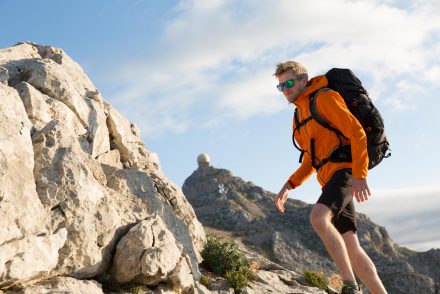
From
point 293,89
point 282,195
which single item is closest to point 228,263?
point 282,195

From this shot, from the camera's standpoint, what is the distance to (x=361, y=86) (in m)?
6.91

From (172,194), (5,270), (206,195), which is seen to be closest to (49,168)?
(5,270)

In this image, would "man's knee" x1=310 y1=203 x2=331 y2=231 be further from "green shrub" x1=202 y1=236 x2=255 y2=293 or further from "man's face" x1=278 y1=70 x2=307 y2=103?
"green shrub" x1=202 y1=236 x2=255 y2=293

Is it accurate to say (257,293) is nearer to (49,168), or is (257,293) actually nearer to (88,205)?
(88,205)

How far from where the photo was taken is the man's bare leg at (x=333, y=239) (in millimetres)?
6191

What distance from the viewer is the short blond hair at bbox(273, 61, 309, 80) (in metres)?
7.16

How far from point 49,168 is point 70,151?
0.65 metres

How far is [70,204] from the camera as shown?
8.11 metres

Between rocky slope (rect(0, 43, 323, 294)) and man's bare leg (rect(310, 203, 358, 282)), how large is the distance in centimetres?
377

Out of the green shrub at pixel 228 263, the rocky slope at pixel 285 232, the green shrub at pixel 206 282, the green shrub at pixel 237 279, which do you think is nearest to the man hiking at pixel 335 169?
the green shrub at pixel 206 282

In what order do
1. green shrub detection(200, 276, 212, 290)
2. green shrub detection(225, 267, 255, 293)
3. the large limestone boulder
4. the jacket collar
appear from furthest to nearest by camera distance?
green shrub detection(225, 267, 255, 293)
green shrub detection(200, 276, 212, 290)
the large limestone boulder
the jacket collar

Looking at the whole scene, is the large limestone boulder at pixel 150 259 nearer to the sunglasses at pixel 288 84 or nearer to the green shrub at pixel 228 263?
the green shrub at pixel 228 263

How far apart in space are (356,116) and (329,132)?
472 millimetres

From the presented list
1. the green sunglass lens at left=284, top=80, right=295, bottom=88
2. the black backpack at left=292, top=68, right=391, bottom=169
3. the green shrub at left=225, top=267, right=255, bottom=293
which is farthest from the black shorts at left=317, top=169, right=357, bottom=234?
the green shrub at left=225, top=267, right=255, bottom=293
